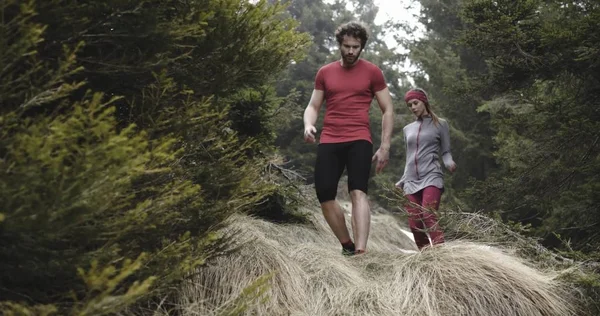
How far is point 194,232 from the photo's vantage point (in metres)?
2.87

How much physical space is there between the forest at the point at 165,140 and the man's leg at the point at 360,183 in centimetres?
71

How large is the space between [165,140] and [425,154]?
10.4ft

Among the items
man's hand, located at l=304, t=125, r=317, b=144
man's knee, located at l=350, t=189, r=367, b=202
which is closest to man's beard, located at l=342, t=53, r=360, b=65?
man's hand, located at l=304, t=125, r=317, b=144

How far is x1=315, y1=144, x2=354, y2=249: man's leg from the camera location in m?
4.38

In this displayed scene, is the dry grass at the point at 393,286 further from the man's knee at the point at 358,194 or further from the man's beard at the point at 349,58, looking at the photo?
the man's beard at the point at 349,58

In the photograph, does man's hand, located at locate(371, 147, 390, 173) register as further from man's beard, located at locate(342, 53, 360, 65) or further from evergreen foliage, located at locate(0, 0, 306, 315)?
evergreen foliage, located at locate(0, 0, 306, 315)

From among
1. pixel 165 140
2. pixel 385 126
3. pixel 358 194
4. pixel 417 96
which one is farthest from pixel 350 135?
pixel 165 140

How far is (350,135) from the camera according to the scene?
4.37 meters

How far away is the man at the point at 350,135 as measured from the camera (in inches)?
171

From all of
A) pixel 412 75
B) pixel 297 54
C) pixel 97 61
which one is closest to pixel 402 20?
pixel 412 75

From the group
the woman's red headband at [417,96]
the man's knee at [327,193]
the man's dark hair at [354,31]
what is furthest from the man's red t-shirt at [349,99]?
the woman's red headband at [417,96]

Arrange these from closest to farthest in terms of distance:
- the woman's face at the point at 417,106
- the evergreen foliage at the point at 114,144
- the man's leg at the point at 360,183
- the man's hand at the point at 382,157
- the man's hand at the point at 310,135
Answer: the evergreen foliage at the point at 114,144, the man's hand at the point at 310,135, the man's leg at the point at 360,183, the man's hand at the point at 382,157, the woman's face at the point at 417,106

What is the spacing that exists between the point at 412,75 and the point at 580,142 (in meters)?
Result: 17.4

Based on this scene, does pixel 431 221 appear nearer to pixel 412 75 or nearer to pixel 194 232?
pixel 194 232
